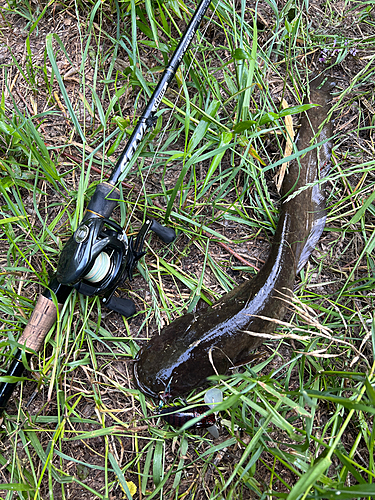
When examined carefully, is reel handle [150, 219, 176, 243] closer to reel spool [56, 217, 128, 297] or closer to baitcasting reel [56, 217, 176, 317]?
baitcasting reel [56, 217, 176, 317]

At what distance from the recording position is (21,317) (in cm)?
Answer: 225

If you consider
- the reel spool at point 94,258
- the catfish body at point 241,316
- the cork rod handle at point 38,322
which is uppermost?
the reel spool at point 94,258

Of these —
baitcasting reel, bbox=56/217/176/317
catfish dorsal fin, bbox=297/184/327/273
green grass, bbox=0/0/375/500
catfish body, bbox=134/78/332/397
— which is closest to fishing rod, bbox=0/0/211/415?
baitcasting reel, bbox=56/217/176/317

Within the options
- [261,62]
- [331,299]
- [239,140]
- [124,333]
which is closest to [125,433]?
[124,333]

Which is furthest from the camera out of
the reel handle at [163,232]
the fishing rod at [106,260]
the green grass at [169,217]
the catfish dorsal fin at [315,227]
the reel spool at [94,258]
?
the catfish dorsal fin at [315,227]

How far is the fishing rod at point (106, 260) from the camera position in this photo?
6.55 feet

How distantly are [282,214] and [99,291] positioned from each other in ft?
4.55

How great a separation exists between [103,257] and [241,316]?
3.24 ft

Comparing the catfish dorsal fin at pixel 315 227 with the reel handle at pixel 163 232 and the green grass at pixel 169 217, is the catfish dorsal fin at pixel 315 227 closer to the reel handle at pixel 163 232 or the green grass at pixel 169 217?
the green grass at pixel 169 217

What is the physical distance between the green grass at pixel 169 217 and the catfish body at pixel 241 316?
0.35 ft

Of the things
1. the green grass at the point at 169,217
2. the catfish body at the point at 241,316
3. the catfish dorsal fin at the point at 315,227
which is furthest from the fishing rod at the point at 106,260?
the catfish dorsal fin at the point at 315,227

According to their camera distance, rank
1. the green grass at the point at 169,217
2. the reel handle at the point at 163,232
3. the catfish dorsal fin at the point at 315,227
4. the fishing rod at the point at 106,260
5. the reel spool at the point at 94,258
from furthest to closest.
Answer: the catfish dorsal fin at the point at 315,227 → the reel handle at the point at 163,232 → the green grass at the point at 169,217 → the fishing rod at the point at 106,260 → the reel spool at the point at 94,258

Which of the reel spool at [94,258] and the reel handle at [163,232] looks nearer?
the reel spool at [94,258]

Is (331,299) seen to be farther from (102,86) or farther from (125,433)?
(102,86)
